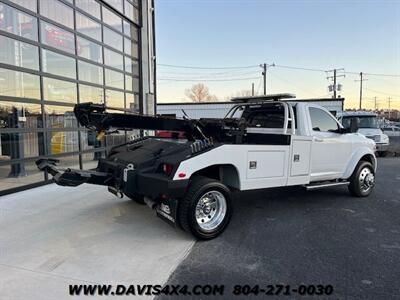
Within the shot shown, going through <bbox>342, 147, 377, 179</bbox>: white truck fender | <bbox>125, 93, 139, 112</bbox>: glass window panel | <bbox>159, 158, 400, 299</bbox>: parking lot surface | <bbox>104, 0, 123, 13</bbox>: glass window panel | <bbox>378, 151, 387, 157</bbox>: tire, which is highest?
<bbox>104, 0, 123, 13</bbox>: glass window panel

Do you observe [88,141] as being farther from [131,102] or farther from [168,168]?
[168,168]

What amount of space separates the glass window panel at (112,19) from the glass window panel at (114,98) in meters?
2.22

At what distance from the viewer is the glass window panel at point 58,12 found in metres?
7.67

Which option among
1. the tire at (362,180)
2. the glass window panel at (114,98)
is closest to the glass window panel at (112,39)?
the glass window panel at (114,98)

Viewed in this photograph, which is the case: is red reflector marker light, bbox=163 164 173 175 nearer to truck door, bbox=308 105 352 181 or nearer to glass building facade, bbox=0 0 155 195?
truck door, bbox=308 105 352 181

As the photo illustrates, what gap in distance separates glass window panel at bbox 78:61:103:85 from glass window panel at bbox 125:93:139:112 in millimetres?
1804

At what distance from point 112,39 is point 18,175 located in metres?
5.82

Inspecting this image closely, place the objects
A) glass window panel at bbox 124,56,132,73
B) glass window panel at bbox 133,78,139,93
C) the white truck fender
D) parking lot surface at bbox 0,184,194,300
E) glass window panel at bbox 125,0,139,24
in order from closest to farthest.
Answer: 1. parking lot surface at bbox 0,184,194,300
2. the white truck fender
3. glass window panel at bbox 125,0,139,24
4. glass window panel at bbox 124,56,132,73
5. glass window panel at bbox 133,78,139,93

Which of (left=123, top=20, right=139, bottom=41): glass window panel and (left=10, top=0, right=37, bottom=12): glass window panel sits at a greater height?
(left=123, top=20, right=139, bottom=41): glass window panel

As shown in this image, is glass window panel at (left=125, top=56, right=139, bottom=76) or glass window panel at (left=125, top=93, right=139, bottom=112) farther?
glass window panel at (left=125, top=93, right=139, bottom=112)

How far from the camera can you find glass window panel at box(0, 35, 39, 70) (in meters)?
6.63

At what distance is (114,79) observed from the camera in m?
10.9

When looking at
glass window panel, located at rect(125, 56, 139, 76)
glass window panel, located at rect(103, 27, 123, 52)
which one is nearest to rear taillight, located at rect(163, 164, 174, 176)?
glass window panel, located at rect(103, 27, 123, 52)

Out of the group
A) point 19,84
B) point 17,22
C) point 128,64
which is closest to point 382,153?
point 128,64
